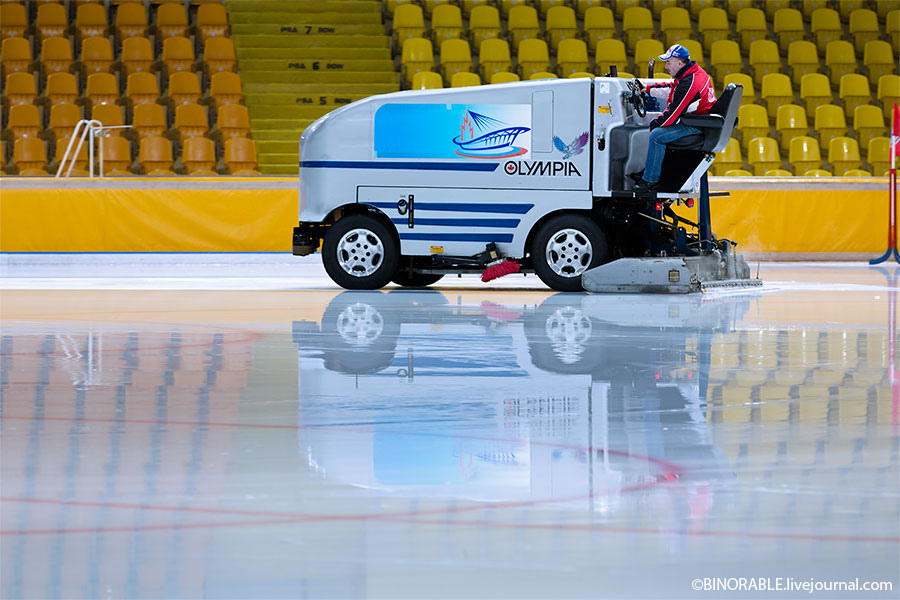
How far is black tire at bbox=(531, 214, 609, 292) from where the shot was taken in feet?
39.5

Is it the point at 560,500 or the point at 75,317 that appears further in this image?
the point at 75,317

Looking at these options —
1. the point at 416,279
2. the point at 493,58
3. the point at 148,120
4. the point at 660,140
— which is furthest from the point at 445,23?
the point at 660,140

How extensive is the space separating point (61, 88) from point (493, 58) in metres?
7.12

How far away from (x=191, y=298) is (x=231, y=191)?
23.9ft

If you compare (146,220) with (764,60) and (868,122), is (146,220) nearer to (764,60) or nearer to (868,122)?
(764,60)

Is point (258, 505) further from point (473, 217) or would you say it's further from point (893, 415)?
point (473, 217)

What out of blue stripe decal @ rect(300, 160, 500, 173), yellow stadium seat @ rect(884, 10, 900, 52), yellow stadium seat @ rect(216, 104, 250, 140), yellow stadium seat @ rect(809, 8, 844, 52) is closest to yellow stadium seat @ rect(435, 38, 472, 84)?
yellow stadium seat @ rect(216, 104, 250, 140)

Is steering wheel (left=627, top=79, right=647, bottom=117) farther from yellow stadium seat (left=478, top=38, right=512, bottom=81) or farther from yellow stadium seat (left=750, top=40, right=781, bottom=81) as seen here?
yellow stadium seat (left=750, top=40, right=781, bottom=81)

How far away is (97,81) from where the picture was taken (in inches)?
840

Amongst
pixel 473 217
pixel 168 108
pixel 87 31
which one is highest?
pixel 87 31

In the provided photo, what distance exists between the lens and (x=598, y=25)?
23.1 m

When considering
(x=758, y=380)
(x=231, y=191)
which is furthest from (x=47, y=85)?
(x=758, y=380)

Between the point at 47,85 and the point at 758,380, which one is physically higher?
the point at 47,85

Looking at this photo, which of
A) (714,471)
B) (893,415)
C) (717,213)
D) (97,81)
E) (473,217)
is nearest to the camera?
(714,471)
